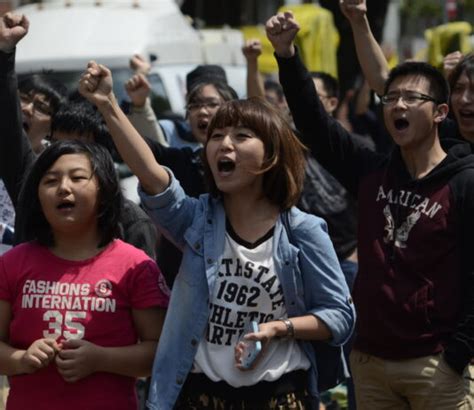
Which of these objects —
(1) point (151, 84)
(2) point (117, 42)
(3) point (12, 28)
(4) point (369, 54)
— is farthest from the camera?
(2) point (117, 42)

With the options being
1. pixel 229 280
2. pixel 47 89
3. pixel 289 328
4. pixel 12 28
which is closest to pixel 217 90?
pixel 47 89

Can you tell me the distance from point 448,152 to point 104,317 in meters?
1.61

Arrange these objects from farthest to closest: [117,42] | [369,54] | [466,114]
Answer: [117,42] < [369,54] < [466,114]

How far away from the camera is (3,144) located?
17.8ft

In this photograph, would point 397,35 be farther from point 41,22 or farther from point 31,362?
point 31,362

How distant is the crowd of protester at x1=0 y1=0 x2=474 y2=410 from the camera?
175 inches

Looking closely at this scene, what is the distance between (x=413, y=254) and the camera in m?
5.10

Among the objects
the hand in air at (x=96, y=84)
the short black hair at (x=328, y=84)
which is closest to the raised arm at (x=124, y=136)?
the hand in air at (x=96, y=84)

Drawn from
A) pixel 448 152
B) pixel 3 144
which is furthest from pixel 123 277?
pixel 448 152

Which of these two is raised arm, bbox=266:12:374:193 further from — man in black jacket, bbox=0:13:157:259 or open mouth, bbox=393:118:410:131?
man in black jacket, bbox=0:13:157:259

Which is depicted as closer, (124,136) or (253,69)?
(124,136)

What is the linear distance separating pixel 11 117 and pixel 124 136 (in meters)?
1.09

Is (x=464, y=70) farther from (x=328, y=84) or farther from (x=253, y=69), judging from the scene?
(x=328, y=84)

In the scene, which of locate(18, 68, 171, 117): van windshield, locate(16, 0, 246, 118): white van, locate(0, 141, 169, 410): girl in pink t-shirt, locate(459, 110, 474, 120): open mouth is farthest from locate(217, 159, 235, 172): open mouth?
locate(16, 0, 246, 118): white van
